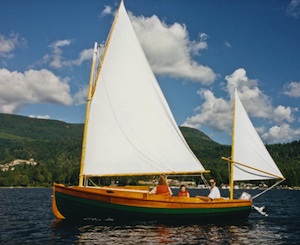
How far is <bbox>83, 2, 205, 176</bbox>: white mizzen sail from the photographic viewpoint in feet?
93.4

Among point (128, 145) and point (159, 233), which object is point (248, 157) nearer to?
point (128, 145)

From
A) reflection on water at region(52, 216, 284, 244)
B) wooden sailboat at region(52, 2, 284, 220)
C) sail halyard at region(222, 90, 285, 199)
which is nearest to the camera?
reflection on water at region(52, 216, 284, 244)

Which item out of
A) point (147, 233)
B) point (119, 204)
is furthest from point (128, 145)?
point (147, 233)

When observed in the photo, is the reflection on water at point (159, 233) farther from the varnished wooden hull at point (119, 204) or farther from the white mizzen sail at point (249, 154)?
the white mizzen sail at point (249, 154)

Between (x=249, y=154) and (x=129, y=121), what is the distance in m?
12.1

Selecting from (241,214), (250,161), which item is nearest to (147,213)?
(241,214)

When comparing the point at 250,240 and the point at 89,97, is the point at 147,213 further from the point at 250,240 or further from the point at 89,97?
the point at 89,97

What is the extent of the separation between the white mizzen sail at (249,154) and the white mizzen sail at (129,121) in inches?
238

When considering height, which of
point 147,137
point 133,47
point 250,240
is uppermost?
point 133,47

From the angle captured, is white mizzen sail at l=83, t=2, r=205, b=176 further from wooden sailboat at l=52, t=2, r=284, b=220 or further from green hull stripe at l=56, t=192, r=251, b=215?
green hull stripe at l=56, t=192, r=251, b=215

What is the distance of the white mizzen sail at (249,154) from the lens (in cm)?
3325

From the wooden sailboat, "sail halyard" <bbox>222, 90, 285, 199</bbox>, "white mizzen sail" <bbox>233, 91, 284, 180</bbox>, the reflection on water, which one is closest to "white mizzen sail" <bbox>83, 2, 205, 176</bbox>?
the wooden sailboat

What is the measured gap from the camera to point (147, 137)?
29.2 metres

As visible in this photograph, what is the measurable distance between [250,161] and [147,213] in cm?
1178
